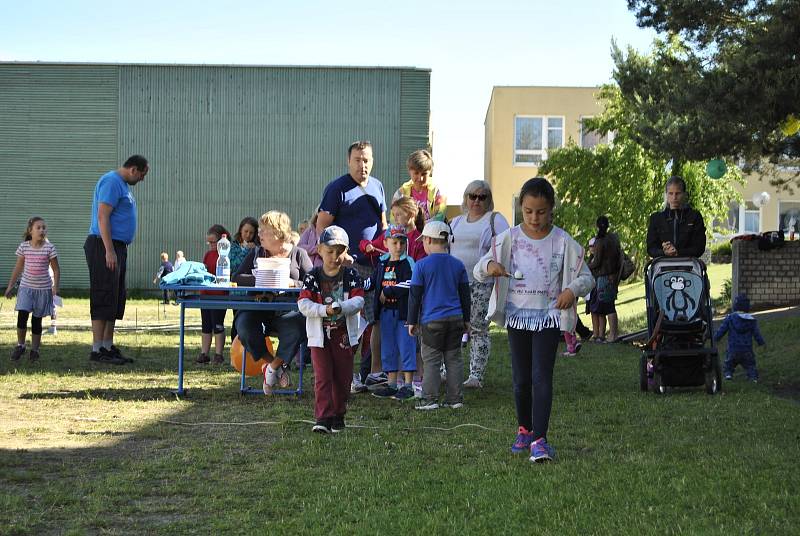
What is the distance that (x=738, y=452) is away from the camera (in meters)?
7.12

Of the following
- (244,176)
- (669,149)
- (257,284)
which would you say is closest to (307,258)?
(257,284)

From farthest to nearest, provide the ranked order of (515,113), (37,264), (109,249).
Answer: (515,113)
(37,264)
(109,249)

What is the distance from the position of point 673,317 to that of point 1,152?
37.8m

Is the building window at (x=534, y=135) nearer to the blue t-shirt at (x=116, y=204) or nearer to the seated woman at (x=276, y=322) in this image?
the blue t-shirt at (x=116, y=204)

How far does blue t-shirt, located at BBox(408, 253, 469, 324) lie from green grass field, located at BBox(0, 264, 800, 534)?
0.81 metres

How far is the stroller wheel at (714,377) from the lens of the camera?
34.7ft

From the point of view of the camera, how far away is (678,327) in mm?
10812

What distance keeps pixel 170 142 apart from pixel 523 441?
1506 inches

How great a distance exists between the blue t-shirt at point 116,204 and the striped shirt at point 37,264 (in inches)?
66.1

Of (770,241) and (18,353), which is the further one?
(770,241)

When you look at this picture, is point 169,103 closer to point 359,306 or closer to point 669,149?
point 669,149

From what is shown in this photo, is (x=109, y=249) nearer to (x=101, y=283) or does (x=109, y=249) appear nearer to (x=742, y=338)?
(x=101, y=283)

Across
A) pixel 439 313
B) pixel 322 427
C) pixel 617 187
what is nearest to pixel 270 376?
pixel 439 313

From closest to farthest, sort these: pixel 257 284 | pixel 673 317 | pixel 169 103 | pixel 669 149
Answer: pixel 257 284, pixel 673 317, pixel 669 149, pixel 169 103
